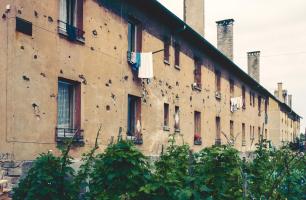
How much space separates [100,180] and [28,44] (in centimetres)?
416

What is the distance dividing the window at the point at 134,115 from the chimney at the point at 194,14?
31.6 feet

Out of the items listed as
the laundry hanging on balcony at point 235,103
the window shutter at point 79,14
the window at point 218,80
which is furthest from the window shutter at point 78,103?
the laundry hanging on balcony at point 235,103

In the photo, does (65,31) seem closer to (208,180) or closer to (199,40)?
(208,180)

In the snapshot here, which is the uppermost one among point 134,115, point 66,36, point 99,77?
point 66,36

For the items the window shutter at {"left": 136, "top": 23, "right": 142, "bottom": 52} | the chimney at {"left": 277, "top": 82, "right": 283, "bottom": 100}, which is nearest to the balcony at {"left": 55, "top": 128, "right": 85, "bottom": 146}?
the window shutter at {"left": 136, "top": 23, "right": 142, "bottom": 52}

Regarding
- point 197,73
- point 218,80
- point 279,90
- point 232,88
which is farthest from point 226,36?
point 279,90

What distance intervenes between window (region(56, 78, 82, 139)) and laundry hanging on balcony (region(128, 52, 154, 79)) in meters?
3.17

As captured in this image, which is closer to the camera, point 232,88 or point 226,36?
point 232,88

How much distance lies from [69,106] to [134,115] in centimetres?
365

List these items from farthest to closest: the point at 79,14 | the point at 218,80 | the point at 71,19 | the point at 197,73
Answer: the point at 218,80 < the point at 197,73 < the point at 79,14 < the point at 71,19

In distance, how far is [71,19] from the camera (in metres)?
10.7

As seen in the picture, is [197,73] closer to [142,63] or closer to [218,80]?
[218,80]

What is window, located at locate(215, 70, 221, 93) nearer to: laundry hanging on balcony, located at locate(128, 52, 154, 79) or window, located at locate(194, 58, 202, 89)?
window, located at locate(194, 58, 202, 89)

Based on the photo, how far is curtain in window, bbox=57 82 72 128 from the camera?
10219 mm
